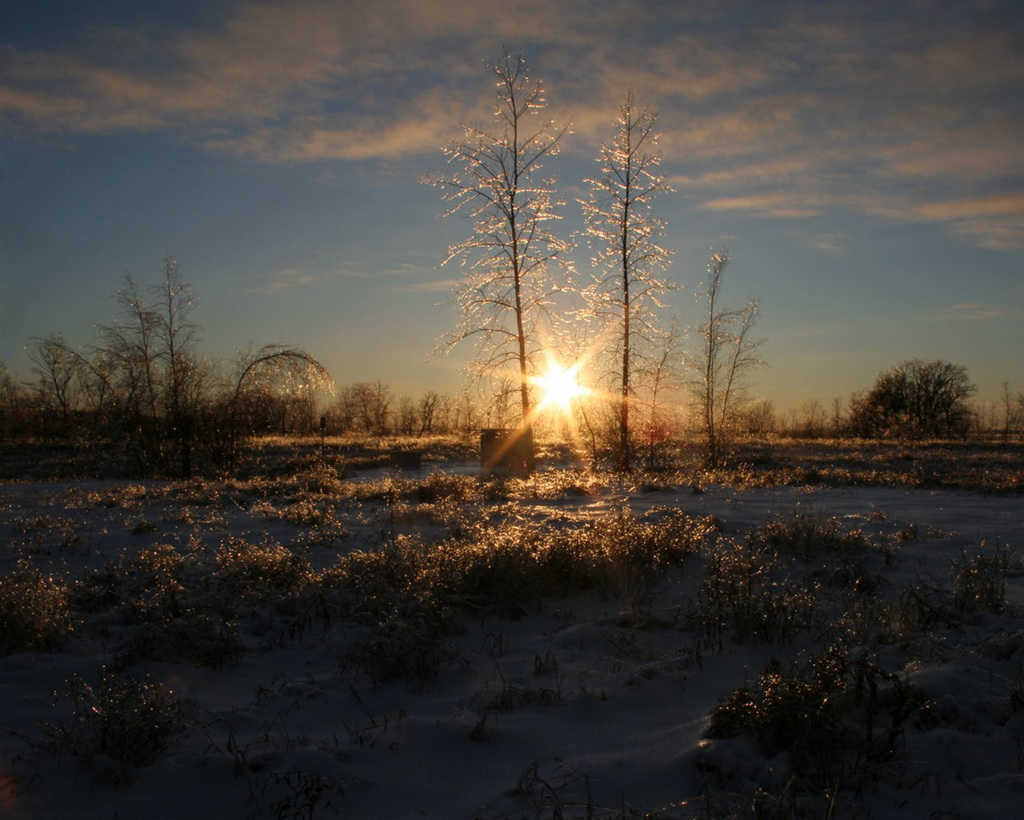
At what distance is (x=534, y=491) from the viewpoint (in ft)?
37.5

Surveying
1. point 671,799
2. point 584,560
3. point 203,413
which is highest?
point 203,413

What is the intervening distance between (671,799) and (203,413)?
65.0ft

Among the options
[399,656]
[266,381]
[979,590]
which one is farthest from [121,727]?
[266,381]

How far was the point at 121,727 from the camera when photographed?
10.8 ft

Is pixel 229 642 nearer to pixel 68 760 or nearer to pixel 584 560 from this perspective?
pixel 68 760

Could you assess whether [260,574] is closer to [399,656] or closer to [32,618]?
[32,618]

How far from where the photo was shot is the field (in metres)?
2.98

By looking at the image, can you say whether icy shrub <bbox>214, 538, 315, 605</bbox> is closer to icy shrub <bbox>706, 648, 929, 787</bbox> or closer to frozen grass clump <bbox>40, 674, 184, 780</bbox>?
frozen grass clump <bbox>40, 674, 184, 780</bbox>

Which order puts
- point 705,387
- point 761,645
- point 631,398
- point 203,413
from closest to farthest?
point 761,645 < point 631,398 < point 203,413 < point 705,387

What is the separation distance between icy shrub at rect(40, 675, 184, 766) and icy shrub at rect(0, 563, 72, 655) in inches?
41.9

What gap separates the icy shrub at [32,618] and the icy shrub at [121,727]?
41.9 inches

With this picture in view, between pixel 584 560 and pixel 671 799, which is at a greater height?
pixel 584 560

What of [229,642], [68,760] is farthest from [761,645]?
[68,760]

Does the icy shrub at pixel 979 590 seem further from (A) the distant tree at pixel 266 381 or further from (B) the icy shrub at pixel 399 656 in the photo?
(A) the distant tree at pixel 266 381
